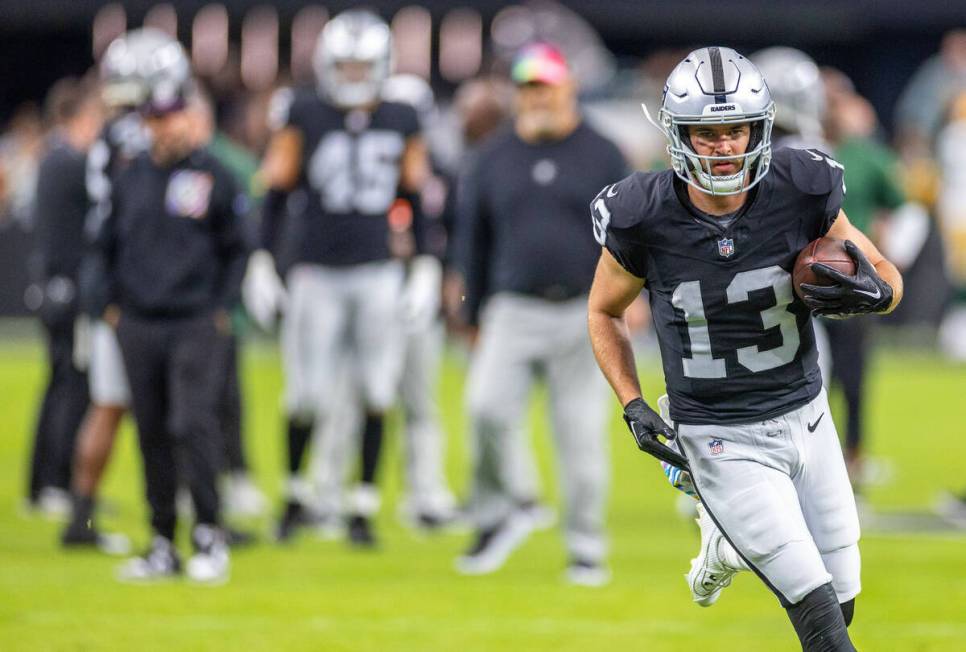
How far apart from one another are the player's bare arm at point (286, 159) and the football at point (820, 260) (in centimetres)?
392

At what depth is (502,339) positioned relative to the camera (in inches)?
289

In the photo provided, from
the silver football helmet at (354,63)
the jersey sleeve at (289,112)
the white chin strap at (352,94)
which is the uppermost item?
the silver football helmet at (354,63)

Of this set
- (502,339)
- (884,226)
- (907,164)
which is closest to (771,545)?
(502,339)

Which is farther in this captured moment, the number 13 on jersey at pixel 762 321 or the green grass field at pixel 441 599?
the green grass field at pixel 441 599

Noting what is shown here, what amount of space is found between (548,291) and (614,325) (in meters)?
2.31

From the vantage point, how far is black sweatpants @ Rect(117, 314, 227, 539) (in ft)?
23.0

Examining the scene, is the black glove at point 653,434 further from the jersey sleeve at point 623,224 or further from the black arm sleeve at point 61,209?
the black arm sleeve at point 61,209

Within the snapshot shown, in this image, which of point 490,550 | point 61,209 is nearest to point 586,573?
point 490,550

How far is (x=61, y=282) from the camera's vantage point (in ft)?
28.6

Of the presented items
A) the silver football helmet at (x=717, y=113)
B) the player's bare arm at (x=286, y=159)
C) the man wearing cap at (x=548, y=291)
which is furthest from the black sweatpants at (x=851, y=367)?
the silver football helmet at (x=717, y=113)

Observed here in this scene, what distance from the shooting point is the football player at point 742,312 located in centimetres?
457

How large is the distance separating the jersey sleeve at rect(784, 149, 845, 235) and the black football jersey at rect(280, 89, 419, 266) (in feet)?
11.9

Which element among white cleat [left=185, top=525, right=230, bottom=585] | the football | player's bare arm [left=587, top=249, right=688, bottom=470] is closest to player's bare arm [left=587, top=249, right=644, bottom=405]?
player's bare arm [left=587, top=249, right=688, bottom=470]

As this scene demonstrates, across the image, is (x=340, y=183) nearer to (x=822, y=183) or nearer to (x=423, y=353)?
(x=423, y=353)
